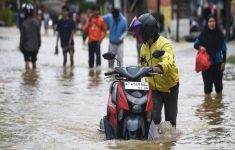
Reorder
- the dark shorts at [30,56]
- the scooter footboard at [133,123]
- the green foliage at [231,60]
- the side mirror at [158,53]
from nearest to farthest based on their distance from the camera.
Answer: the side mirror at [158,53]
the scooter footboard at [133,123]
the dark shorts at [30,56]
the green foliage at [231,60]

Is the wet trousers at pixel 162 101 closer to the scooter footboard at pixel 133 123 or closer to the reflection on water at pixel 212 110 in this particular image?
the scooter footboard at pixel 133 123

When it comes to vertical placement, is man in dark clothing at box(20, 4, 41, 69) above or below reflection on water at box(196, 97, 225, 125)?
above

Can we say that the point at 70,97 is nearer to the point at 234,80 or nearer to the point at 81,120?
the point at 81,120

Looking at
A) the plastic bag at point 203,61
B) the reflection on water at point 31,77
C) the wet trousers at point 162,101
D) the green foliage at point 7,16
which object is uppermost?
the wet trousers at point 162,101

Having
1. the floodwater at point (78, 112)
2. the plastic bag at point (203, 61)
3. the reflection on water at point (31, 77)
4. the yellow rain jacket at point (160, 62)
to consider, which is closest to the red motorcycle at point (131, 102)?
the floodwater at point (78, 112)

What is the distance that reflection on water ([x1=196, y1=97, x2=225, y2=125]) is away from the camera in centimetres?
1279

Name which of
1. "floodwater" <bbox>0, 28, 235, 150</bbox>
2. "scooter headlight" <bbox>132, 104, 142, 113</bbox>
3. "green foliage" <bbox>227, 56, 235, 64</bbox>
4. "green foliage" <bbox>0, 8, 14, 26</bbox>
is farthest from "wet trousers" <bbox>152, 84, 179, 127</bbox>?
"green foliage" <bbox>0, 8, 14, 26</bbox>

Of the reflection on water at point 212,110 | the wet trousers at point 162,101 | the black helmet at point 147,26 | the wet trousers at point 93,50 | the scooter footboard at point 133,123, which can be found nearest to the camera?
the scooter footboard at point 133,123

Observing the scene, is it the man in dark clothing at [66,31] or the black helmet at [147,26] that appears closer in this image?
the black helmet at [147,26]

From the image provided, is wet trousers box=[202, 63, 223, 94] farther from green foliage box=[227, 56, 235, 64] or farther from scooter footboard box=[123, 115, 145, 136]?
green foliage box=[227, 56, 235, 64]

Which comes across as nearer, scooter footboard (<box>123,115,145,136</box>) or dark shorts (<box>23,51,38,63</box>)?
scooter footboard (<box>123,115,145,136</box>)

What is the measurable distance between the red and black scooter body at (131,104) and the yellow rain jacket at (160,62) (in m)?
0.45

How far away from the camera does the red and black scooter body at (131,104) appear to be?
991cm

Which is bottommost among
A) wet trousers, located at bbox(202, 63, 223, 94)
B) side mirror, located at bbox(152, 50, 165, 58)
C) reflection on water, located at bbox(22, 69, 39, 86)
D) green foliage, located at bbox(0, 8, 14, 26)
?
green foliage, located at bbox(0, 8, 14, 26)
